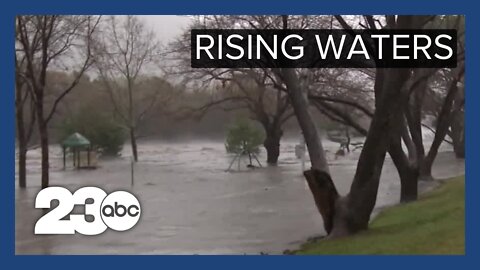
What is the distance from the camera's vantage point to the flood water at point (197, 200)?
9.04 metres

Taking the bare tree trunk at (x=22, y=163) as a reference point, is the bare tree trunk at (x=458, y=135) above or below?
above

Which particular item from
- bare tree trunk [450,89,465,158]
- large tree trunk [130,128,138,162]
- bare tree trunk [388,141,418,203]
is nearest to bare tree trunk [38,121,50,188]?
large tree trunk [130,128,138,162]

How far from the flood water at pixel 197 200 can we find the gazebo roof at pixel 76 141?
0.15 m

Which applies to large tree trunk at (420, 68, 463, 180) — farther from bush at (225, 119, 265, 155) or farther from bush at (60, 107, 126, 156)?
bush at (60, 107, 126, 156)

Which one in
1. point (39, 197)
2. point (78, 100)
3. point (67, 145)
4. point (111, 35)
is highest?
point (111, 35)

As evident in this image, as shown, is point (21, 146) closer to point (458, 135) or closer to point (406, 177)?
point (406, 177)

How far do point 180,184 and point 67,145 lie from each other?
5.22 feet

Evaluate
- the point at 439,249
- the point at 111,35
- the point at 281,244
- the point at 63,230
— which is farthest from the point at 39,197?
the point at 439,249

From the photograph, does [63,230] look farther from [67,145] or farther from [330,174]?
[330,174]

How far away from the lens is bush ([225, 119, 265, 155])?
9602 mm

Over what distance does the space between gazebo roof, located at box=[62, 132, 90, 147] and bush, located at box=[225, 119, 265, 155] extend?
1.89m

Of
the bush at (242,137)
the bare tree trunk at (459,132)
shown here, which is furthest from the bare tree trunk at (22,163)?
the bare tree trunk at (459,132)

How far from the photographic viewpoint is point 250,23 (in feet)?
29.8

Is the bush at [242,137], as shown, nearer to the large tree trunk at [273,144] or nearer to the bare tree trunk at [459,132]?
the large tree trunk at [273,144]
